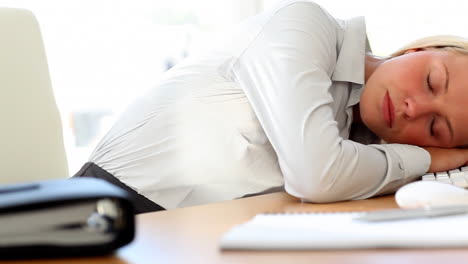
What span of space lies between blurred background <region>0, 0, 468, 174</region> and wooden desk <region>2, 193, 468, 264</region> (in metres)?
1.64

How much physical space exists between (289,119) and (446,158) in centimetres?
41

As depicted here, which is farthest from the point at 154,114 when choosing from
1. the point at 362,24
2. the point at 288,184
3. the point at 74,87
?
the point at 74,87

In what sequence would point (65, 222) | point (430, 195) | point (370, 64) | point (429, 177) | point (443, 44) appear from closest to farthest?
point (65, 222) → point (430, 195) → point (429, 177) → point (443, 44) → point (370, 64)

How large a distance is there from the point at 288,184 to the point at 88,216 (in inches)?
23.6

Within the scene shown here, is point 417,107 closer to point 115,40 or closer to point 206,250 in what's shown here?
point 206,250

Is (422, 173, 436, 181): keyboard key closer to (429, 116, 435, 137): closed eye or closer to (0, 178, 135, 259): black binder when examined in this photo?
(429, 116, 435, 137): closed eye

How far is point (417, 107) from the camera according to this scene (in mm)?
1297

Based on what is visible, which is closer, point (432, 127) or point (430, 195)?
point (430, 195)

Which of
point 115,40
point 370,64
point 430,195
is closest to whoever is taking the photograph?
point 430,195

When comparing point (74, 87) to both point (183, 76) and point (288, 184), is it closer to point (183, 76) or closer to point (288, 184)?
point (183, 76)

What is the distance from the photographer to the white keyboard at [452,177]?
1.19 metres

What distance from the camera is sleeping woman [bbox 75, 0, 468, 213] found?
1.17 m

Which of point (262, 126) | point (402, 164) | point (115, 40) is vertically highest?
point (262, 126)

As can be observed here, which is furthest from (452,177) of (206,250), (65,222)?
(65,222)
